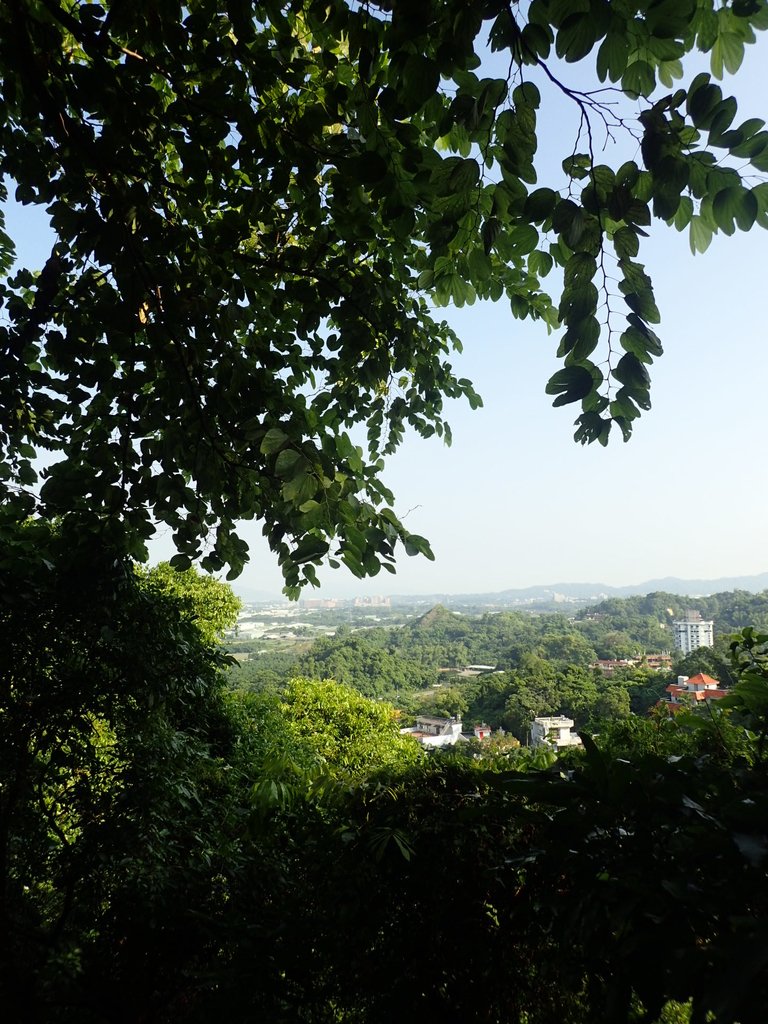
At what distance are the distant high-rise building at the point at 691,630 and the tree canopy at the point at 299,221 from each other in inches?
685

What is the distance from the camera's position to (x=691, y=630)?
1756cm

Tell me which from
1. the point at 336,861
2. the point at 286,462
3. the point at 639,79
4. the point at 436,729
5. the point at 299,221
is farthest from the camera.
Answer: the point at 436,729

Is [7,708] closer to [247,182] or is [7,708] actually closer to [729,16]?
[247,182]

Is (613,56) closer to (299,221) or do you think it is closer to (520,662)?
(299,221)

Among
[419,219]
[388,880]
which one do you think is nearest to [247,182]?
[419,219]

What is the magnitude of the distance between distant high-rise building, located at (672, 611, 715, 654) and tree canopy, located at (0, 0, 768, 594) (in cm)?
1741

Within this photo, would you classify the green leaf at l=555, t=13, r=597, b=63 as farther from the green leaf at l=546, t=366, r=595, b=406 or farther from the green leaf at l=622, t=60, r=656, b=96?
the green leaf at l=546, t=366, r=595, b=406

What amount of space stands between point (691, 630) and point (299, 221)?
1973 centimetres

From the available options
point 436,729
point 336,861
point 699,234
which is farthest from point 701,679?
point 699,234

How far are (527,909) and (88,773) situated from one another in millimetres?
2073

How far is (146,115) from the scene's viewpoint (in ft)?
5.29

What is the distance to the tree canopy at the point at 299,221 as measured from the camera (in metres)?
0.93

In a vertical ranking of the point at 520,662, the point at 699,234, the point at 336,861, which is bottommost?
the point at 520,662

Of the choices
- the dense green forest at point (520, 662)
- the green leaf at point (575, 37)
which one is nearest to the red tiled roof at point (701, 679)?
the dense green forest at point (520, 662)
